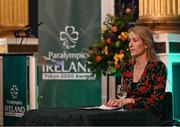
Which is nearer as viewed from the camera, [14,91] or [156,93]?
[156,93]

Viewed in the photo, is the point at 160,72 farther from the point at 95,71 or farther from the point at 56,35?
the point at 56,35

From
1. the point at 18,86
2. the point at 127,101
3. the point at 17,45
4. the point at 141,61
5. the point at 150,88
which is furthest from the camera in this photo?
the point at 17,45

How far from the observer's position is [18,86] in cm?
715

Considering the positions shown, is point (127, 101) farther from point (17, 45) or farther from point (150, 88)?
point (17, 45)

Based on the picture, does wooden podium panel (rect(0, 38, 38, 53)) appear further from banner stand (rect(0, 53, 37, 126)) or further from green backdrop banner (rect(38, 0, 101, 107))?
green backdrop banner (rect(38, 0, 101, 107))

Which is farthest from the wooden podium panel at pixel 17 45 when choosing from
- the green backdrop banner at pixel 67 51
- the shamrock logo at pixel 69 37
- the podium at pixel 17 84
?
the shamrock logo at pixel 69 37

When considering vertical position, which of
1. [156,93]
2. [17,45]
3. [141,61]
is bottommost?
[156,93]

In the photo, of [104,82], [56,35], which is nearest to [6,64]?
[56,35]

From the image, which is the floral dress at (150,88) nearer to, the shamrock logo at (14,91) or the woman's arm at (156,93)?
the woman's arm at (156,93)

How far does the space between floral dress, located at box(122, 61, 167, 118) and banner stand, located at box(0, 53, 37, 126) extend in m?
2.99

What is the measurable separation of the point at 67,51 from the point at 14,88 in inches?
32.0

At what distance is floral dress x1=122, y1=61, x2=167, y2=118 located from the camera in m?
4.06

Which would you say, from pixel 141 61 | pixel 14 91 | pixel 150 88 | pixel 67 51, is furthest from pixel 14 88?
pixel 150 88

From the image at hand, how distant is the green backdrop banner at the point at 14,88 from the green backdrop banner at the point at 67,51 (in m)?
0.28
